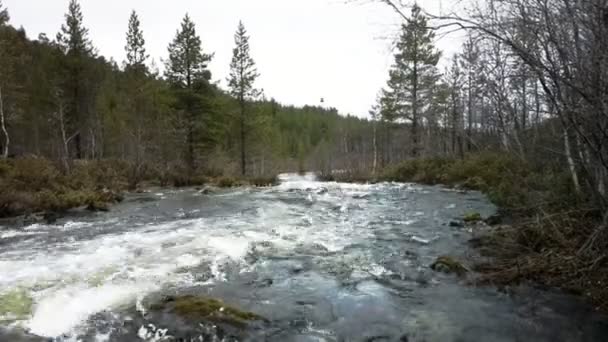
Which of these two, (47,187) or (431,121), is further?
(431,121)

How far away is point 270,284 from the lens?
6555 mm

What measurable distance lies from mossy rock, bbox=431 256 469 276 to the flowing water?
21 centimetres

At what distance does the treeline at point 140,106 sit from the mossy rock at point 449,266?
61.0 feet

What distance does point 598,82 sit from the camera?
3.85m

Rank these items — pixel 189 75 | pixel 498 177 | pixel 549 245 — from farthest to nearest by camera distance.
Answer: pixel 189 75, pixel 498 177, pixel 549 245

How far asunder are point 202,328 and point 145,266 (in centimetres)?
281

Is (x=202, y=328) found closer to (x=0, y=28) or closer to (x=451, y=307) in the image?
(x=451, y=307)

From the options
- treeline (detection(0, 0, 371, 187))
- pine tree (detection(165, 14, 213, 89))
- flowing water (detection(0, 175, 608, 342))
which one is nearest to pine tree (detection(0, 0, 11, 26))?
treeline (detection(0, 0, 371, 187))

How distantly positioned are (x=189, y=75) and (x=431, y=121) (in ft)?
66.6

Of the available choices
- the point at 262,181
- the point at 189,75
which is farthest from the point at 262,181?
the point at 189,75

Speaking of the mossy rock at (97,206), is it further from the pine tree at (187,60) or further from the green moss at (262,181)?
the pine tree at (187,60)

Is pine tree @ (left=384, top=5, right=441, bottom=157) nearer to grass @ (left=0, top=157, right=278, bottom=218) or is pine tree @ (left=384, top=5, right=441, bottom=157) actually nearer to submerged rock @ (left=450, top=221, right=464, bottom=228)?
grass @ (left=0, top=157, right=278, bottom=218)

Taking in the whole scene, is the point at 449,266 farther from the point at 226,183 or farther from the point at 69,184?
the point at 226,183

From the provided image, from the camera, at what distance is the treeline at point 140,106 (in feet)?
90.3
